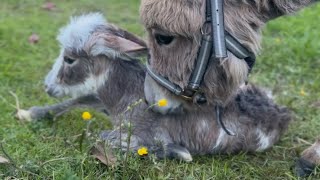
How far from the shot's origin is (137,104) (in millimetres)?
3389

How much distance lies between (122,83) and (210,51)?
0.84 metres

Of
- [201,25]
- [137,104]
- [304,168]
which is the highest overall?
[201,25]

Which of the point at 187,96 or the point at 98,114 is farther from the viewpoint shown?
the point at 98,114

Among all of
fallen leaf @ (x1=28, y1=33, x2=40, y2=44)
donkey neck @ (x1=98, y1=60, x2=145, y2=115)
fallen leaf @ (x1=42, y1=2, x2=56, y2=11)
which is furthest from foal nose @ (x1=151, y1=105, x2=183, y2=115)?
fallen leaf @ (x1=42, y1=2, x2=56, y2=11)

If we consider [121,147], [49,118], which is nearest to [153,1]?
[121,147]

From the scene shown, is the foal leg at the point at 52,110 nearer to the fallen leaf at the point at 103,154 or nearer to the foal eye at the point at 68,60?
the foal eye at the point at 68,60

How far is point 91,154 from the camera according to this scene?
3.06 meters

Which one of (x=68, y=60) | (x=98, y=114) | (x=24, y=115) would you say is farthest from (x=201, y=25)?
(x=24, y=115)

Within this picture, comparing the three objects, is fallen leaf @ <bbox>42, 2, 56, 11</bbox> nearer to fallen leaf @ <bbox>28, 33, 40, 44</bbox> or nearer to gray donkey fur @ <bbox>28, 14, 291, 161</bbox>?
fallen leaf @ <bbox>28, 33, 40, 44</bbox>

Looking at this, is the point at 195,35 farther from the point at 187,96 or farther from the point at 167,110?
the point at 167,110

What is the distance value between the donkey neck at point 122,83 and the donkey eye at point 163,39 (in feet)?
1.98

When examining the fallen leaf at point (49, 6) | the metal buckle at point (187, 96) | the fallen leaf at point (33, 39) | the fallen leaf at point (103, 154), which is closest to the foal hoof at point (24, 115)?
the fallen leaf at point (103, 154)

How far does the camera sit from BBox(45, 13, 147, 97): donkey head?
11.5 ft

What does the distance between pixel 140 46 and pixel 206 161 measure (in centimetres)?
74
